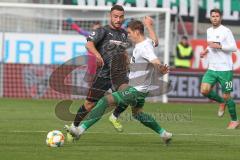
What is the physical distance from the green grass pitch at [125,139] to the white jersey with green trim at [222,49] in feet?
4.27

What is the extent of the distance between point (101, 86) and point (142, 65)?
130 centimetres

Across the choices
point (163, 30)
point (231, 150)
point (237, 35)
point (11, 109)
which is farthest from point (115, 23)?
point (237, 35)

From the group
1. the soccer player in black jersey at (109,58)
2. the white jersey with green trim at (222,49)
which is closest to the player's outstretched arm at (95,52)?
the soccer player in black jersey at (109,58)

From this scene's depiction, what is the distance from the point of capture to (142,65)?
1342 centimetres

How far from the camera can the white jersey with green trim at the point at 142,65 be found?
1288 centimetres

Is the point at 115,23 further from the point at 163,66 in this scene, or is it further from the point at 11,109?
the point at 11,109

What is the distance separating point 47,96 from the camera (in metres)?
26.3

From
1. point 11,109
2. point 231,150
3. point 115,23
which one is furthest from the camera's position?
point 11,109

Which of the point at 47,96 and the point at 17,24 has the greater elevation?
the point at 17,24

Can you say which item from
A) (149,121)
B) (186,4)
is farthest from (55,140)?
(186,4)

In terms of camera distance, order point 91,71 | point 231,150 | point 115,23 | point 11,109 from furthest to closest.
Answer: point 91,71 < point 11,109 < point 115,23 < point 231,150

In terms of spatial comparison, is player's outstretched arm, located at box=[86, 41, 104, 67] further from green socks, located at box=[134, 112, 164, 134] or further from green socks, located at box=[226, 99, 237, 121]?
A: green socks, located at box=[226, 99, 237, 121]

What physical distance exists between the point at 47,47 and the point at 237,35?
9328mm

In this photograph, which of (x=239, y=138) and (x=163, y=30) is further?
(x=163, y=30)
